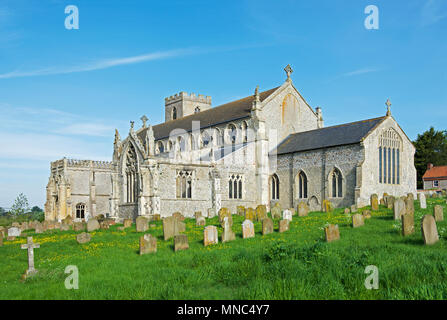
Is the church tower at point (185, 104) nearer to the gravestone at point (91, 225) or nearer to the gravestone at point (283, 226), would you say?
the gravestone at point (91, 225)

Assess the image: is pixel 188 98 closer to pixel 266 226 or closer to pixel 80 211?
pixel 80 211

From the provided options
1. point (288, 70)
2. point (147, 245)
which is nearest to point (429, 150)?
point (288, 70)

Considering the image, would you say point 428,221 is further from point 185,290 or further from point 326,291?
point 185,290

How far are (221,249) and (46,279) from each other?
16.8 feet

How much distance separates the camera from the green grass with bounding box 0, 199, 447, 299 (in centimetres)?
912

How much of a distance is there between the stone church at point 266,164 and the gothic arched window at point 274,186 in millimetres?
80

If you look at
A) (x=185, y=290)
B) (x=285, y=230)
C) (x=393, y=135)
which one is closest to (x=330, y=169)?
(x=393, y=135)

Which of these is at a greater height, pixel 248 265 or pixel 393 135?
pixel 393 135

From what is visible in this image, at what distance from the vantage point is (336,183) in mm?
31844

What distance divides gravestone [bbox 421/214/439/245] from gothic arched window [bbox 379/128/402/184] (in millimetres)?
19258

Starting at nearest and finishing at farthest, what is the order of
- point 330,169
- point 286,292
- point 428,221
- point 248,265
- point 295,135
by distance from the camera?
point 286,292 < point 248,265 < point 428,221 < point 330,169 < point 295,135

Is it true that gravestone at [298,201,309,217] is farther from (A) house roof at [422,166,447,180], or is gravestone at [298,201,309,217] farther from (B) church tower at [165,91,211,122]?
(B) church tower at [165,91,211,122]

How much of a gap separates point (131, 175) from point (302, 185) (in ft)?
42.1
